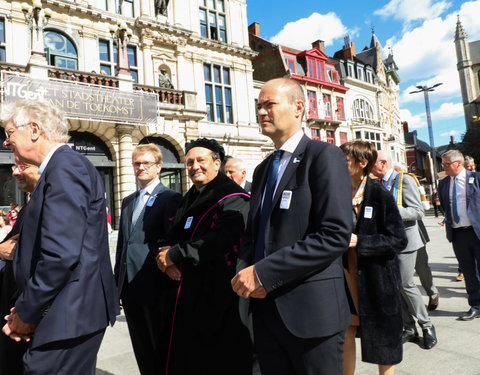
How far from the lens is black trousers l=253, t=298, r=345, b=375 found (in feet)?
5.56

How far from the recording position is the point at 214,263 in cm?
269

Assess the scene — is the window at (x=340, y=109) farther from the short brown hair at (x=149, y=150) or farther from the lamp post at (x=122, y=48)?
the short brown hair at (x=149, y=150)

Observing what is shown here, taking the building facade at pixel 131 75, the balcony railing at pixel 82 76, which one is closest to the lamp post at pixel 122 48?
the building facade at pixel 131 75

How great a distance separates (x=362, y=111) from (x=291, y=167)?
37.3 m

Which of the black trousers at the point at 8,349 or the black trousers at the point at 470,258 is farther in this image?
the black trousers at the point at 470,258

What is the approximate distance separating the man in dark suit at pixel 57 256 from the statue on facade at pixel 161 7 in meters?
17.9

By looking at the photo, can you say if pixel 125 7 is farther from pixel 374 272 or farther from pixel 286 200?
pixel 286 200

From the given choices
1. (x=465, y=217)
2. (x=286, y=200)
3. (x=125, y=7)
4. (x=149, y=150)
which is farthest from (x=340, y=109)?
(x=286, y=200)

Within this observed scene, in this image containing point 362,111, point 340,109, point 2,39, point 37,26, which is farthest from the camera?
point 362,111

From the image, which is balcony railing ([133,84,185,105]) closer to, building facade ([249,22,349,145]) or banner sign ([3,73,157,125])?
banner sign ([3,73,157,125])

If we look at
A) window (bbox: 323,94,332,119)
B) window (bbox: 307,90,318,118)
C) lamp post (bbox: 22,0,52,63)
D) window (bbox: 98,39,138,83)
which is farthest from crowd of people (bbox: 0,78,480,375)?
window (bbox: 323,94,332,119)

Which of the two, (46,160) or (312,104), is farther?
(312,104)

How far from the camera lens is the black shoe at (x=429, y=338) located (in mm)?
3502

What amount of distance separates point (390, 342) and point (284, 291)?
1352 mm
